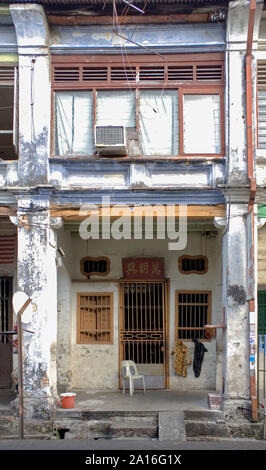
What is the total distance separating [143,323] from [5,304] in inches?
127

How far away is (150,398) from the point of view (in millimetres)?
11172

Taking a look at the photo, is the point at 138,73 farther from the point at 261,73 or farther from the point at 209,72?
the point at 261,73

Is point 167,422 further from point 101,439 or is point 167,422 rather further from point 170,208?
point 170,208

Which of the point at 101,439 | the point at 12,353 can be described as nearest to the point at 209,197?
the point at 101,439

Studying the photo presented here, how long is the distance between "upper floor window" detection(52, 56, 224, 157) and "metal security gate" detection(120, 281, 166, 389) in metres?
3.62

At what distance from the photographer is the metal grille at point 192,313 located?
40.5 ft

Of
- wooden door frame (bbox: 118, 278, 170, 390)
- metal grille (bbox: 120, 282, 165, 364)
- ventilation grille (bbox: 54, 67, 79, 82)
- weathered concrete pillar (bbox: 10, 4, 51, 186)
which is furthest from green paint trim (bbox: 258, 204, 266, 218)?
ventilation grille (bbox: 54, 67, 79, 82)

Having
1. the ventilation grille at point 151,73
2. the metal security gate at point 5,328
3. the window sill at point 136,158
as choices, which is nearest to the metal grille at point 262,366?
the window sill at point 136,158

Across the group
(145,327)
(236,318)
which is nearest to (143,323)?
(145,327)

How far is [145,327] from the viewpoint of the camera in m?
12.4

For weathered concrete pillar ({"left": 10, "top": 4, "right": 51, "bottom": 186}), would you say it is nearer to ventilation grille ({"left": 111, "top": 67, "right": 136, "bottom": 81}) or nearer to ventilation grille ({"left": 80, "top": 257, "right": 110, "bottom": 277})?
ventilation grille ({"left": 111, "top": 67, "right": 136, "bottom": 81})

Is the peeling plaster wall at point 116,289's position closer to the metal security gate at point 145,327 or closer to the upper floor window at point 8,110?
the metal security gate at point 145,327

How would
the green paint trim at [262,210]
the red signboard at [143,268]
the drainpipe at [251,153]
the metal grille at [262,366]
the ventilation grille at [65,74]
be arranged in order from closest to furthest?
the drainpipe at [251,153], the green paint trim at [262,210], the metal grille at [262,366], the ventilation grille at [65,74], the red signboard at [143,268]

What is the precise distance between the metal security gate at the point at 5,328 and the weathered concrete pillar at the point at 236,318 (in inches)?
201
